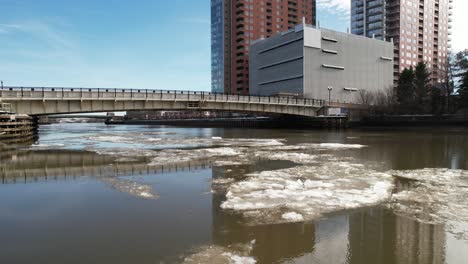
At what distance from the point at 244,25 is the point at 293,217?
528ft

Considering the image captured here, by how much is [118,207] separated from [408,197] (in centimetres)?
909

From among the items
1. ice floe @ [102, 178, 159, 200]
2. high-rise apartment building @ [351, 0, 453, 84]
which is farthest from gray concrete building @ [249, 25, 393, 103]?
ice floe @ [102, 178, 159, 200]

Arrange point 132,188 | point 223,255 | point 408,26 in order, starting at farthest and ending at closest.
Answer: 1. point 408,26
2. point 132,188
3. point 223,255

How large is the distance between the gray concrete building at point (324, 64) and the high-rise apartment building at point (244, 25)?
29660mm

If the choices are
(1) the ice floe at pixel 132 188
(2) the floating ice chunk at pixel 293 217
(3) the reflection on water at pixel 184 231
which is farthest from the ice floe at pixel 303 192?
(1) the ice floe at pixel 132 188

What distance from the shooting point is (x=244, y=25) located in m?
162

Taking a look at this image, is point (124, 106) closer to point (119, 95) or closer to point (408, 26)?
point (119, 95)

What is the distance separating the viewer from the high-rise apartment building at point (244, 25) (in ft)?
534

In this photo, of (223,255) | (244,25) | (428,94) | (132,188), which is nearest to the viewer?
(223,255)

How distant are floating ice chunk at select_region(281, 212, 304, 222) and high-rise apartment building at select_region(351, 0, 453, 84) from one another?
15571 centimetres

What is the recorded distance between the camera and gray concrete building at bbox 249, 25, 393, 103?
11519cm

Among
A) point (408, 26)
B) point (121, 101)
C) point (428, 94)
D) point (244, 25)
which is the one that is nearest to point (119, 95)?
point (121, 101)

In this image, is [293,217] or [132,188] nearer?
[293,217]

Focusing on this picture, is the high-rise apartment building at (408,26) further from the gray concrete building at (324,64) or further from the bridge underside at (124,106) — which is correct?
the bridge underside at (124,106)
